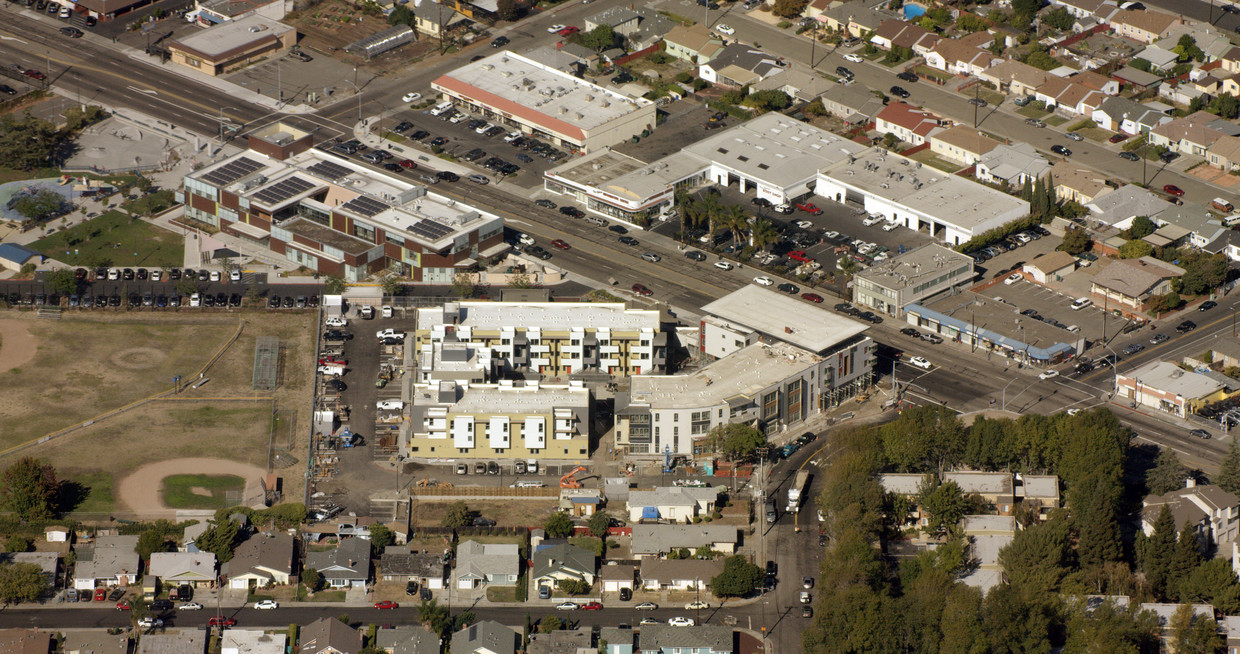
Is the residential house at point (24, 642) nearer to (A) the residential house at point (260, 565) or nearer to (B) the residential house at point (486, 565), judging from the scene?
(A) the residential house at point (260, 565)

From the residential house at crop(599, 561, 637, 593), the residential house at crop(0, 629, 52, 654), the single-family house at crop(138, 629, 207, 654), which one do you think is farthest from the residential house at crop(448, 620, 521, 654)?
the residential house at crop(0, 629, 52, 654)

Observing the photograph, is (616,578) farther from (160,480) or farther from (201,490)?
(160,480)

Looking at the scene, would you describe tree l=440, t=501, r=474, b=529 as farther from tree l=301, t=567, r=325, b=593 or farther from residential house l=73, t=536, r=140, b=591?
residential house l=73, t=536, r=140, b=591

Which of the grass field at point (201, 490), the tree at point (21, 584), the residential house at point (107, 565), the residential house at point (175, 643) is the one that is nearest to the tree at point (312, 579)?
the residential house at point (175, 643)

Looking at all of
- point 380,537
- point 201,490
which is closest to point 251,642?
point 380,537

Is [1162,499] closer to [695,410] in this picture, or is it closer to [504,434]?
[695,410]

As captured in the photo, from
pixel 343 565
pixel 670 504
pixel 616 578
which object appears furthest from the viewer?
pixel 670 504

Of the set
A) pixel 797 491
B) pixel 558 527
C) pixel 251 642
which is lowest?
pixel 797 491

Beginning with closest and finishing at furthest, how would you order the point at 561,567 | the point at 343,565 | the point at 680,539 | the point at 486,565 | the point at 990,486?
the point at 561,567
the point at 343,565
the point at 486,565
the point at 680,539
the point at 990,486
